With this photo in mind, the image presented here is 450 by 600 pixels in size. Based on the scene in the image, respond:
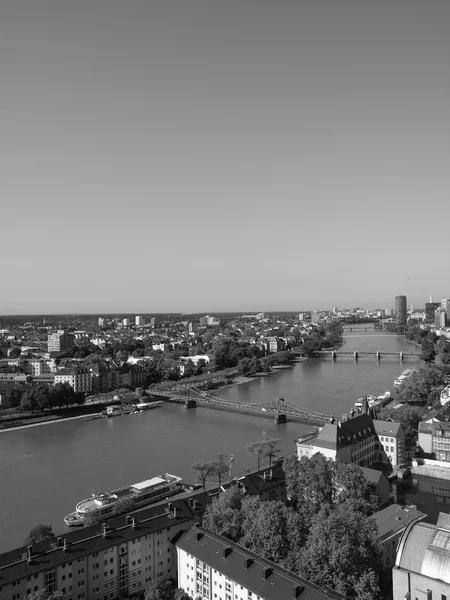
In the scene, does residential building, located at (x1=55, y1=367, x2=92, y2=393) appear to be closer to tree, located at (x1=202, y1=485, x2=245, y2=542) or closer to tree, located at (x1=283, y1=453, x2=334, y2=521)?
tree, located at (x1=283, y1=453, x2=334, y2=521)

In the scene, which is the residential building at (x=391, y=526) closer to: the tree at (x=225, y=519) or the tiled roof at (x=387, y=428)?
the tree at (x=225, y=519)

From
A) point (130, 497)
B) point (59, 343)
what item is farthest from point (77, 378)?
point (59, 343)

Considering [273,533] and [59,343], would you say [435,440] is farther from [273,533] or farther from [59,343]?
[59,343]

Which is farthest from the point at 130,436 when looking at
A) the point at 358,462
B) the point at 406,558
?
the point at 406,558

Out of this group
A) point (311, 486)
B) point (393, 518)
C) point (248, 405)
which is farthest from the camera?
point (248, 405)

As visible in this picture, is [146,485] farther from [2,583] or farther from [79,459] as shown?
[2,583]
